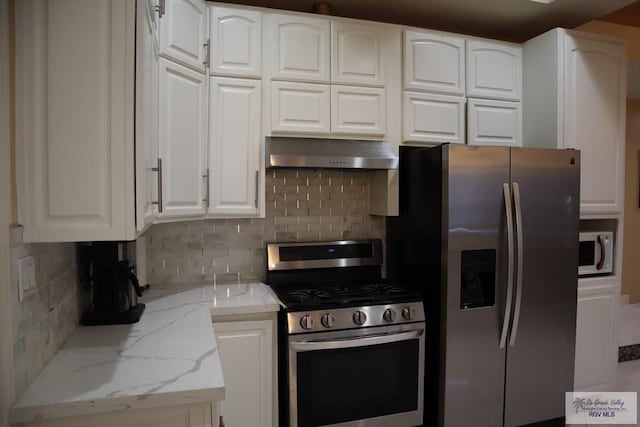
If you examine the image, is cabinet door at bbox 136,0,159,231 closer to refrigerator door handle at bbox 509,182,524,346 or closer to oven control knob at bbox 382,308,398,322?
oven control knob at bbox 382,308,398,322

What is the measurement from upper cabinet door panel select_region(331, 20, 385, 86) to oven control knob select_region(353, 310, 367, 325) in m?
1.30

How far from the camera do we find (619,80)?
269 centimetres

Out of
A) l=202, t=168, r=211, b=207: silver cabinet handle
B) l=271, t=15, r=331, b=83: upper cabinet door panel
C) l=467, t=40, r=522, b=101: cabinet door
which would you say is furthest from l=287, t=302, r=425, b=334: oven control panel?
l=467, t=40, r=522, b=101: cabinet door

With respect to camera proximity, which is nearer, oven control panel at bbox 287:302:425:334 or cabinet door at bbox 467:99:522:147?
oven control panel at bbox 287:302:425:334

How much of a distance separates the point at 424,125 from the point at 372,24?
0.67m

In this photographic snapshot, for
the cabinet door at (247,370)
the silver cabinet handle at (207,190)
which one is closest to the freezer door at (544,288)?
the cabinet door at (247,370)

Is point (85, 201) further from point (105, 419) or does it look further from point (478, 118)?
point (478, 118)

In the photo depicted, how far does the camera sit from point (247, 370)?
2.07 metres

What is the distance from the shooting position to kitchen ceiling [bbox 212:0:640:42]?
252 cm

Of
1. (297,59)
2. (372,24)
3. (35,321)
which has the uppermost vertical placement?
(372,24)

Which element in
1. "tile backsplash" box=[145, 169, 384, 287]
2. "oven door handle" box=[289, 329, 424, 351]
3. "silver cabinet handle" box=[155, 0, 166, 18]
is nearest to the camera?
Answer: "silver cabinet handle" box=[155, 0, 166, 18]

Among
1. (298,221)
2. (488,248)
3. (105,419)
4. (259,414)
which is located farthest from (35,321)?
(488,248)

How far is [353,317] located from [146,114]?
1.35 meters

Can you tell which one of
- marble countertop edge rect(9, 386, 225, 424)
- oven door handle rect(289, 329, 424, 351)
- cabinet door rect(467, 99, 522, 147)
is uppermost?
cabinet door rect(467, 99, 522, 147)
